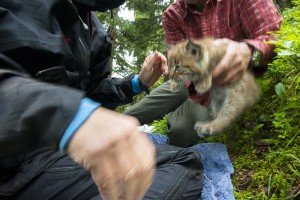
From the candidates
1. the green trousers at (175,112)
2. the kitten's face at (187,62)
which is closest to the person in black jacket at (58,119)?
the kitten's face at (187,62)

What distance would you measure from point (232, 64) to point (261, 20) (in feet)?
2.58

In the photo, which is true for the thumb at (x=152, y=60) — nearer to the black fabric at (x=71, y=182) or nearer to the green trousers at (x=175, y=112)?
the green trousers at (x=175, y=112)

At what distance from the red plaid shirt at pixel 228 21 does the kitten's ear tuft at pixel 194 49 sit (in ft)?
1.34

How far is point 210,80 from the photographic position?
2357 millimetres

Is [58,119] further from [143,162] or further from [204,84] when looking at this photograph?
[204,84]

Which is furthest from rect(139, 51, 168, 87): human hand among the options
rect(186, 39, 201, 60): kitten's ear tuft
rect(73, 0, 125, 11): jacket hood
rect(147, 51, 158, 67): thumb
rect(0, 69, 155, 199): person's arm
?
rect(0, 69, 155, 199): person's arm

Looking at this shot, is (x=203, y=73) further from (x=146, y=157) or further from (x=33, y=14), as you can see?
(x=146, y=157)

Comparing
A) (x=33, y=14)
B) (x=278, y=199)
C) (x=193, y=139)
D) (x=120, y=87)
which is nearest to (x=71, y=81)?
(x=33, y=14)

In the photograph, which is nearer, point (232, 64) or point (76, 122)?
point (76, 122)

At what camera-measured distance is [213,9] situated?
3.02 metres

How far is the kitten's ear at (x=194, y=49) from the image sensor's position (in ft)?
7.89

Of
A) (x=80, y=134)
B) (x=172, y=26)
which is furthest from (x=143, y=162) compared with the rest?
(x=172, y=26)

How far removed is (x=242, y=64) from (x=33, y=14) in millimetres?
1488

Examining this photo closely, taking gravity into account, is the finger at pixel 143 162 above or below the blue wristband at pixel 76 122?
below
